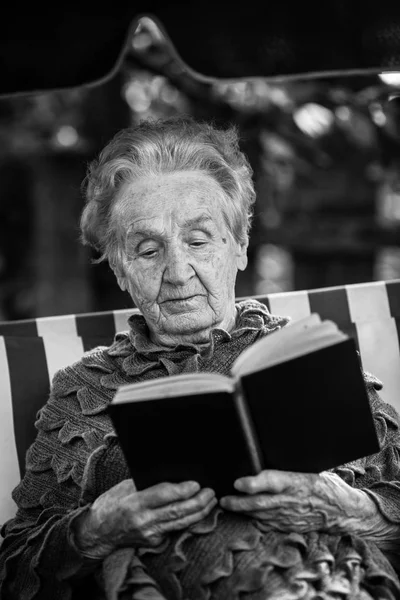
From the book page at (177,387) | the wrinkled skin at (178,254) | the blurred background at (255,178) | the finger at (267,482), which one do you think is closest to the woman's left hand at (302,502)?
the finger at (267,482)

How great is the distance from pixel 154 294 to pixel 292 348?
817mm

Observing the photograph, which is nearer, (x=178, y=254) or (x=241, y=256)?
(x=178, y=254)

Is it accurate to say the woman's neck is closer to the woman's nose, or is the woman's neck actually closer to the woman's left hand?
the woman's nose

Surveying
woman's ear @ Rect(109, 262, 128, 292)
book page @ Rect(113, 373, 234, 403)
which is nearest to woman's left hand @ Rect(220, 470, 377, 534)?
book page @ Rect(113, 373, 234, 403)

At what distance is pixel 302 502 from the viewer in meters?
2.45

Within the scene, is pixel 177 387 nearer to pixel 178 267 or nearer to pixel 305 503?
pixel 305 503

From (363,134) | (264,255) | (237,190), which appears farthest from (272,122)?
(237,190)

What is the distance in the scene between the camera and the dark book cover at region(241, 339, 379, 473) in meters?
2.26

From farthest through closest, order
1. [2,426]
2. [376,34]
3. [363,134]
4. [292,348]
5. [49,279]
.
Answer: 1. [49,279]
2. [363,134]
3. [2,426]
4. [376,34]
5. [292,348]

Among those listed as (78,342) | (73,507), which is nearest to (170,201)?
(78,342)

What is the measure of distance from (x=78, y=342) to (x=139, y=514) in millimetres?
1247

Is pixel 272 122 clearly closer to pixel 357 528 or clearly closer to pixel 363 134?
pixel 363 134

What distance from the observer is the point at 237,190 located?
10.5 ft

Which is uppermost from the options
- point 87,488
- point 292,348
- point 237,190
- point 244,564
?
point 237,190
